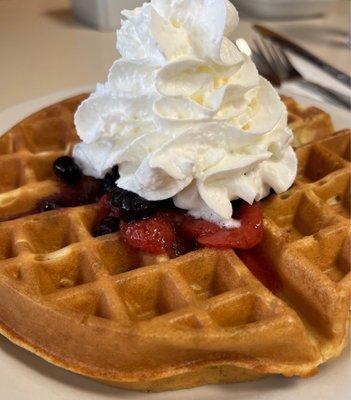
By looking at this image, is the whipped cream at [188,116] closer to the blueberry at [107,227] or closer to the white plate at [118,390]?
the blueberry at [107,227]

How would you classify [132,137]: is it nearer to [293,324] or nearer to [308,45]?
[293,324]

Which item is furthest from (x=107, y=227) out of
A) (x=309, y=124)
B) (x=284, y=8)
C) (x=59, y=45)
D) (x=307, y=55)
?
(x=284, y=8)

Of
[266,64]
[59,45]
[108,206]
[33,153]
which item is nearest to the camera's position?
[108,206]

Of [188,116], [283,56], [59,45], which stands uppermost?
[188,116]

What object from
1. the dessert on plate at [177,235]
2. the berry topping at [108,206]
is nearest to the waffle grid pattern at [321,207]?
the dessert on plate at [177,235]

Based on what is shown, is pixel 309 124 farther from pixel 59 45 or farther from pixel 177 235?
pixel 59 45

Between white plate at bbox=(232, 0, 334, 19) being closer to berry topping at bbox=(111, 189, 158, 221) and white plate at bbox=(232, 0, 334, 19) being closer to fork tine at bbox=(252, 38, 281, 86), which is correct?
fork tine at bbox=(252, 38, 281, 86)

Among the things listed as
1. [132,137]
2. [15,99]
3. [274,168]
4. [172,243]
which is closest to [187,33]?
[132,137]
